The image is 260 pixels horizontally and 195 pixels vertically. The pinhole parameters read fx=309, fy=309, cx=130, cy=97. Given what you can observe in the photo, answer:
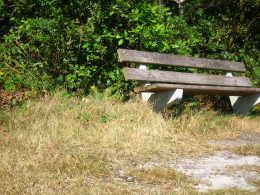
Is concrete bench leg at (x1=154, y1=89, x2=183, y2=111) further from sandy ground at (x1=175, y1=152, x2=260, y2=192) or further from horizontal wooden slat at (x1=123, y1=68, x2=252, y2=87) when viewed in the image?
sandy ground at (x1=175, y1=152, x2=260, y2=192)

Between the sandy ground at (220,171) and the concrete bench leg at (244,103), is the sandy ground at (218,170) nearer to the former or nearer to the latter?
the sandy ground at (220,171)

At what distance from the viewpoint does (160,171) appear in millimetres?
2576

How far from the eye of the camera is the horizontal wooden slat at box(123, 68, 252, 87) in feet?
13.7

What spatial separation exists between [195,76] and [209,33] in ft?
8.17

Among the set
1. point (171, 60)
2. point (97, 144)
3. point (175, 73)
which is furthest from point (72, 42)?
point (97, 144)

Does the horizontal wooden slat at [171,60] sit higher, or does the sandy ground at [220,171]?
the horizontal wooden slat at [171,60]

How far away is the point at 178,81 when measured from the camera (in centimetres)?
466

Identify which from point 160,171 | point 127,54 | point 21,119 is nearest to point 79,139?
point 21,119

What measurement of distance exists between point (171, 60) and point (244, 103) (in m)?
1.74

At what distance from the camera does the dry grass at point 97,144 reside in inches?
90.3

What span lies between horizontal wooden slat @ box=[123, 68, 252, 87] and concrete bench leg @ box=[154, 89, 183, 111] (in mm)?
232

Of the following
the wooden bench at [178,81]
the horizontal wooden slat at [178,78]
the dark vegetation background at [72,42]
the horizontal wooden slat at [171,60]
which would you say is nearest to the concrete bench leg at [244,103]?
the wooden bench at [178,81]

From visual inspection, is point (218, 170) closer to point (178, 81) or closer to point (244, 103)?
point (178, 81)

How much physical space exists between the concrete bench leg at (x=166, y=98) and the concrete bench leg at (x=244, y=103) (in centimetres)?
185
